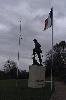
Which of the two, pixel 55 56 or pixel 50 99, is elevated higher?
pixel 55 56

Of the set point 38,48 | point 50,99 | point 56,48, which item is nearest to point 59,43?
point 56,48

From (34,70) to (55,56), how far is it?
66.5m

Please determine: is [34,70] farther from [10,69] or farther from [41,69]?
[10,69]

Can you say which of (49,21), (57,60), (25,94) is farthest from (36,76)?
(57,60)

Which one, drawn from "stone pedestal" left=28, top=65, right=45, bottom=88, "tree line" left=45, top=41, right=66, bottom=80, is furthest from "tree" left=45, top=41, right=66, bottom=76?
"stone pedestal" left=28, top=65, right=45, bottom=88

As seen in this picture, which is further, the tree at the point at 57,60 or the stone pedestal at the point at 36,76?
the tree at the point at 57,60

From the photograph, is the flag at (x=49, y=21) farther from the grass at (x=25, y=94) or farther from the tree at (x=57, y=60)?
the tree at (x=57, y=60)

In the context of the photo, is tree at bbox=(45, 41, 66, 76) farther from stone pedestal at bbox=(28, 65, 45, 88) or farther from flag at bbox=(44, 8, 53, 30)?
flag at bbox=(44, 8, 53, 30)

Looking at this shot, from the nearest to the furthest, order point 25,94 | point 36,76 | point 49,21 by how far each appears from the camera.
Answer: point 25,94 → point 49,21 → point 36,76

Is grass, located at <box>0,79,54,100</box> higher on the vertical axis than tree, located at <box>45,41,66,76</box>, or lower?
lower

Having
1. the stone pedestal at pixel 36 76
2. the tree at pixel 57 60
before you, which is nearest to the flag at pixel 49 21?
the stone pedestal at pixel 36 76

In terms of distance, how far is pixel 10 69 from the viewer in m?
128

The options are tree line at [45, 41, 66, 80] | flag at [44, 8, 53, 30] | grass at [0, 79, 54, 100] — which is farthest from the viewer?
tree line at [45, 41, 66, 80]

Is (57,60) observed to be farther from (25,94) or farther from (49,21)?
(25,94)
